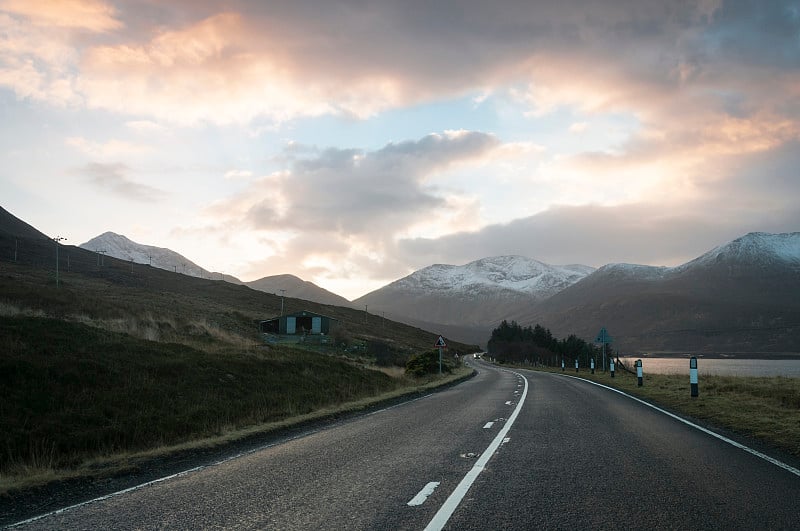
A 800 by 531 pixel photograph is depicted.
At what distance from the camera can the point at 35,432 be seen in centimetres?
1077

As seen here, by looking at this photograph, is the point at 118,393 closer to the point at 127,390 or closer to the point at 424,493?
the point at 127,390

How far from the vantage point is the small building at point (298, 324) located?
8188 centimetres

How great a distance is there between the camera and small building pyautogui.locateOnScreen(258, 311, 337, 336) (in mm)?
81875

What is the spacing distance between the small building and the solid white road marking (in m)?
73.3

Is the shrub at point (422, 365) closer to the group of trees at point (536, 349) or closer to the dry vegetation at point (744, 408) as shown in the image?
the dry vegetation at point (744, 408)

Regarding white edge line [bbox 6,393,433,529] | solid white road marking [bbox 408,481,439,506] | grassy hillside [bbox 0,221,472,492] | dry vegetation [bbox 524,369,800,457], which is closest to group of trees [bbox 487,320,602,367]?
dry vegetation [bbox 524,369,800,457]

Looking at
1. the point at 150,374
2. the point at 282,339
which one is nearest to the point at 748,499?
the point at 150,374

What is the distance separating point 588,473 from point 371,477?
8.96ft

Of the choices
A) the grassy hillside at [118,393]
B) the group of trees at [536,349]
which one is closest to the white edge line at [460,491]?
the grassy hillside at [118,393]

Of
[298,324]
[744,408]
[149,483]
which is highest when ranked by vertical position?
[298,324]

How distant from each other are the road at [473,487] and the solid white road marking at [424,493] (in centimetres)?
2

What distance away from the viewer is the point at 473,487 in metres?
6.54

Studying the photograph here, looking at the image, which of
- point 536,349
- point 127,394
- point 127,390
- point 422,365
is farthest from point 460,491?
point 536,349

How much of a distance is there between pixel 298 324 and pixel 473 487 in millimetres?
81175
